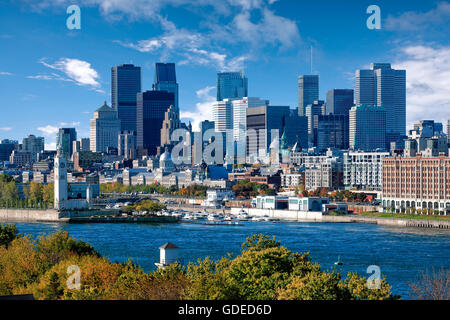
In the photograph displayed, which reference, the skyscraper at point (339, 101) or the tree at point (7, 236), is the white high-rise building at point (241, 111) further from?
the tree at point (7, 236)

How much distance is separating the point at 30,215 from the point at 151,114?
100830mm

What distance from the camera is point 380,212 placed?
53.7 metres

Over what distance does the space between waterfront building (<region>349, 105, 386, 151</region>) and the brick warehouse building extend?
257 ft

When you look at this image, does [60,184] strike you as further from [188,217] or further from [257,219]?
[257,219]

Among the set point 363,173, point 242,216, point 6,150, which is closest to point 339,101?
point 6,150

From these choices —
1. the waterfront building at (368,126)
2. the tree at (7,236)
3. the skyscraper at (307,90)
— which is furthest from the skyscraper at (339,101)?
the tree at (7,236)

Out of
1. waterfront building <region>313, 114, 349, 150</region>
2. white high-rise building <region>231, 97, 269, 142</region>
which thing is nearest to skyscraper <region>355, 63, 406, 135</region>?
waterfront building <region>313, 114, 349, 150</region>

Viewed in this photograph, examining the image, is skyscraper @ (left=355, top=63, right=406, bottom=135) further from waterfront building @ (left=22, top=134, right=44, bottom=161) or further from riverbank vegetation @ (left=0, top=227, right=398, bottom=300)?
riverbank vegetation @ (left=0, top=227, right=398, bottom=300)

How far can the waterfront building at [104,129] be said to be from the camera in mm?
163125

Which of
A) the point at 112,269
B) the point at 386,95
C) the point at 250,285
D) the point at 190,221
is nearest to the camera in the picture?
the point at 250,285
